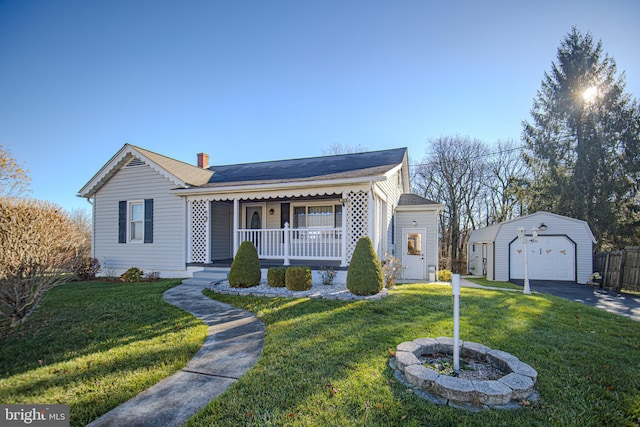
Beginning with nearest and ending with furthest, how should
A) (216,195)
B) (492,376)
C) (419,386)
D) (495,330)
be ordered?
(419,386) → (492,376) → (495,330) → (216,195)

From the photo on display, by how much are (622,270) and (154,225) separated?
1840 cm

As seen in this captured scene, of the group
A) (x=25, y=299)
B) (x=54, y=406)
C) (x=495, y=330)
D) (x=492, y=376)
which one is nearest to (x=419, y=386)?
(x=492, y=376)

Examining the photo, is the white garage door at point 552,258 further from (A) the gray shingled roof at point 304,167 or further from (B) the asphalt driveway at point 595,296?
(A) the gray shingled roof at point 304,167

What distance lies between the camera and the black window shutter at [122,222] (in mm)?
11711

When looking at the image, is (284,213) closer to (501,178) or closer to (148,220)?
(148,220)

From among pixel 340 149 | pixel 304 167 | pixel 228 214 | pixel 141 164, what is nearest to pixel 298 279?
pixel 304 167

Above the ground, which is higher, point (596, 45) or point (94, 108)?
point (596, 45)

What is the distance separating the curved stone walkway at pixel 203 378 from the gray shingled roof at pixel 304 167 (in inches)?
247

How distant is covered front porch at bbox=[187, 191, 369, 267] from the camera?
9109mm

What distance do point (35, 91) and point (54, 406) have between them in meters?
11.9

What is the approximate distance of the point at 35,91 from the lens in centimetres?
984

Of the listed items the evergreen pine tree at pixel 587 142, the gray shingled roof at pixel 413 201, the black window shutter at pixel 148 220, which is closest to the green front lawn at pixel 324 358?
the black window shutter at pixel 148 220

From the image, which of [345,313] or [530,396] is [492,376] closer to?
[530,396]

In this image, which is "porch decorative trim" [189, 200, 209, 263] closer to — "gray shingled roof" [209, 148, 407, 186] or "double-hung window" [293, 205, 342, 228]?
"gray shingled roof" [209, 148, 407, 186]
